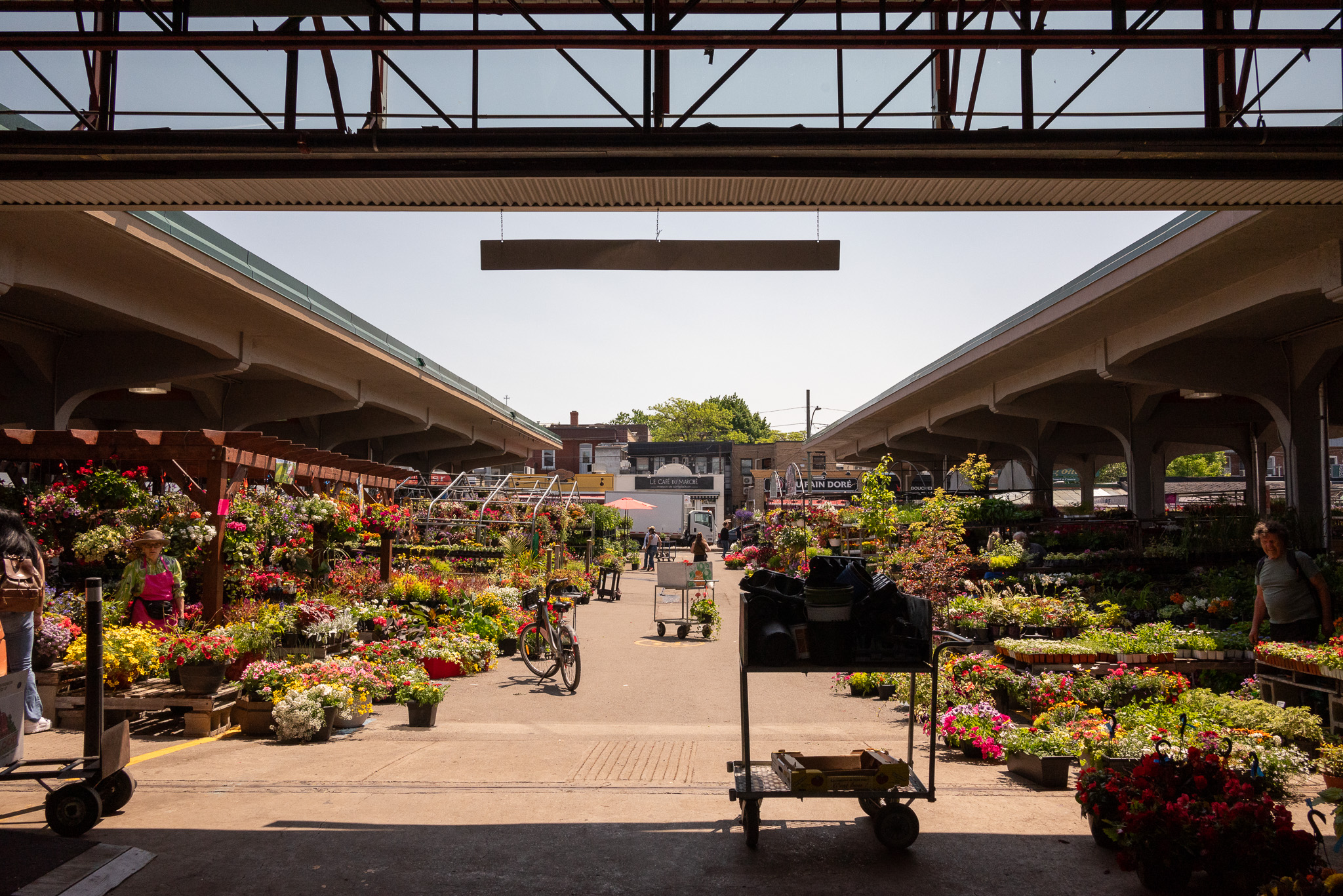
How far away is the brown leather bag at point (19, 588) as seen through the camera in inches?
237

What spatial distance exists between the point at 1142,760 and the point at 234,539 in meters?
9.61

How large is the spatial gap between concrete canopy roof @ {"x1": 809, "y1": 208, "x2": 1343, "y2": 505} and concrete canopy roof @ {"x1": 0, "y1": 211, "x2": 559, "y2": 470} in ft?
47.6

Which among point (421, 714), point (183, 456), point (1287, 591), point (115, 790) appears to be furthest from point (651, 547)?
point (115, 790)

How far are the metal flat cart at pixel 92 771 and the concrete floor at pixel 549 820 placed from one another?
14cm

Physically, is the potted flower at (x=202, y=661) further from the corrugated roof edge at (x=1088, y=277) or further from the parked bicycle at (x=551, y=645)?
the corrugated roof edge at (x=1088, y=277)

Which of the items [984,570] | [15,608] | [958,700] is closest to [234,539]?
[15,608]

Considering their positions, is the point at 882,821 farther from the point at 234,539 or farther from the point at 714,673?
the point at 234,539

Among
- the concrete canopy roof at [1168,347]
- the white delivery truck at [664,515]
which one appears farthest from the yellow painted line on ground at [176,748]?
the white delivery truck at [664,515]

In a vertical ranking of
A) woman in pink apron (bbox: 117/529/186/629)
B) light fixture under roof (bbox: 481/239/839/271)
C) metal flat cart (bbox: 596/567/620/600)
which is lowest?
metal flat cart (bbox: 596/567/620/600)

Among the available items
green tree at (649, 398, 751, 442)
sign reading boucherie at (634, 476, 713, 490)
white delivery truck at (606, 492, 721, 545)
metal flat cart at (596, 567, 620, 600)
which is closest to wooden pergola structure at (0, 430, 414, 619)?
metal flat cart at (596, 567, 620, 600)

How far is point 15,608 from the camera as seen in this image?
238 inches

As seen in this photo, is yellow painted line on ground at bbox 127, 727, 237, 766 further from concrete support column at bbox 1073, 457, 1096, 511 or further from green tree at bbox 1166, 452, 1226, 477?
green tree at bbox 1166, 452, 1226, 477

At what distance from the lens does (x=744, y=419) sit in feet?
347

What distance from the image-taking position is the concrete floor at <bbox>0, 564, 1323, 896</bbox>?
14.8 feet
